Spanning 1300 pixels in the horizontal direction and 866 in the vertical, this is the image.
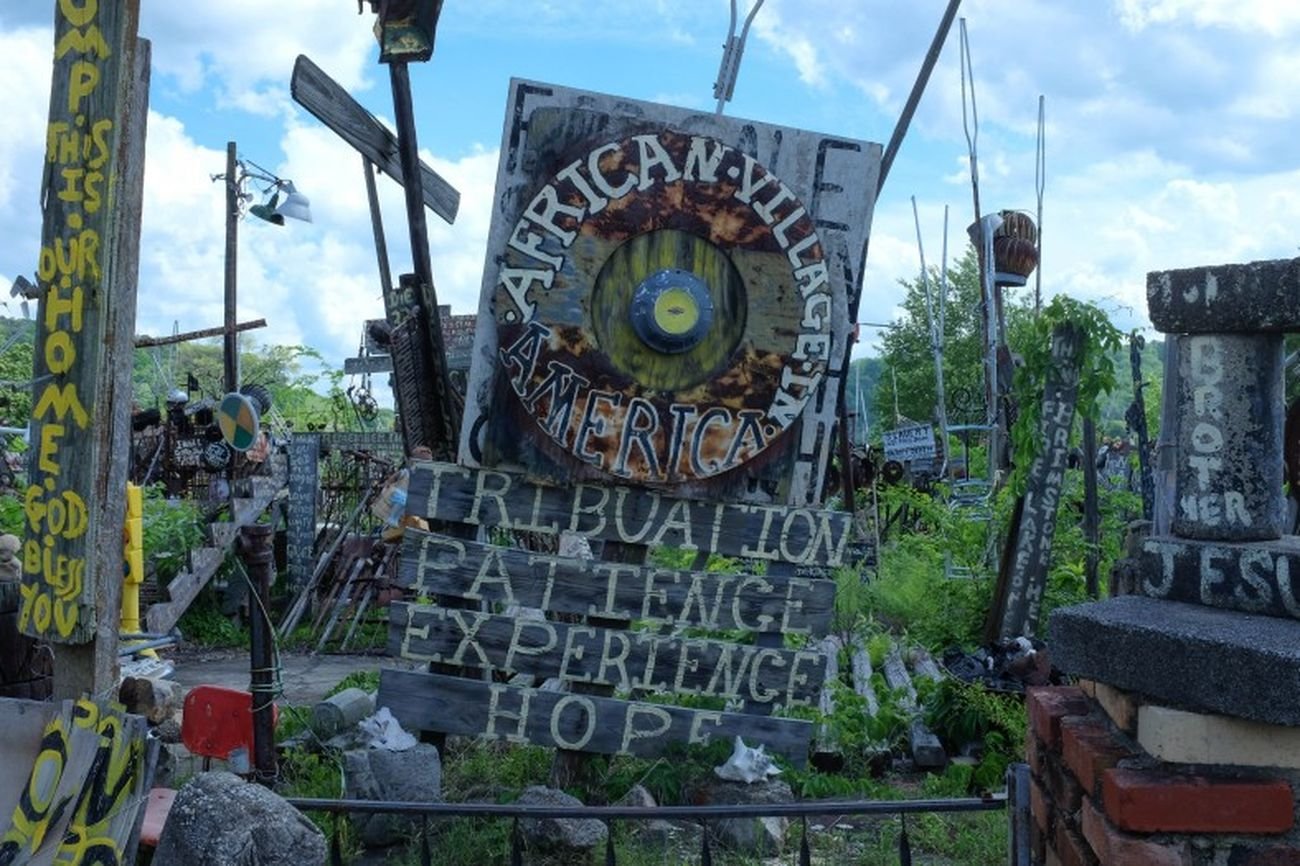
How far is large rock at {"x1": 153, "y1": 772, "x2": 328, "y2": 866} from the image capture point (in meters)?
4.16

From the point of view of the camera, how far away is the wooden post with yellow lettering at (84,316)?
193 inches

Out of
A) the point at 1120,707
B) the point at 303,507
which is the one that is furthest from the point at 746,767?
the point at 303,507

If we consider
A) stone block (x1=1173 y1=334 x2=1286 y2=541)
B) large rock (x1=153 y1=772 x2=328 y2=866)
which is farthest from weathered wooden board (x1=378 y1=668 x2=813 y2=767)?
stone block (x1=1173 y1=334 x2=1286 y2=541)

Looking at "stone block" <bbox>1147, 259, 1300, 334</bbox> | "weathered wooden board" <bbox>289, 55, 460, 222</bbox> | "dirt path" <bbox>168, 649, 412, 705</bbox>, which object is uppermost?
"weathered wooden board" <bbox>289, 55, 460, 222</bbox>

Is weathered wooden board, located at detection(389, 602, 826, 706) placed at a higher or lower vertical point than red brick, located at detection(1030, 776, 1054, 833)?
lower

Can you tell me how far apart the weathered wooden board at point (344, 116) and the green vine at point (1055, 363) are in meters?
5.20

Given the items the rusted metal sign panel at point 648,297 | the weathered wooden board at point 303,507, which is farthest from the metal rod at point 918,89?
the weathered wooden board at point 303,507

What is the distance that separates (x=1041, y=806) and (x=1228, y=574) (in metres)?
0.82

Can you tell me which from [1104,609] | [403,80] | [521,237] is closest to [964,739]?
[521,237]

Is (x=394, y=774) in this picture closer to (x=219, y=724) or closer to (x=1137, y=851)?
(x=219, y=724)

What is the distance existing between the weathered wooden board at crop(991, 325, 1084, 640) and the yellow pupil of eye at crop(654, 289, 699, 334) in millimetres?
4625

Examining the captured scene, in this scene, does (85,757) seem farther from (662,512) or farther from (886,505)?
(886,505)

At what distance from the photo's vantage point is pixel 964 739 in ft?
27.3

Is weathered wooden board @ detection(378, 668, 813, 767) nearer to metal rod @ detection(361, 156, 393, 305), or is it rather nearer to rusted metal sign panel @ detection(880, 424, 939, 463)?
metal rod @ detection(361, 156, 393, 305)
